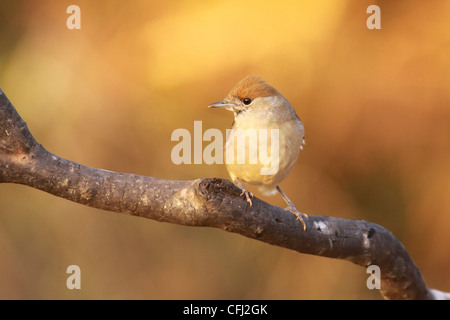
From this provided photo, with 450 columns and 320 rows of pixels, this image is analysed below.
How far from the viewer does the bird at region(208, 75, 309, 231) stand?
288 centimetres

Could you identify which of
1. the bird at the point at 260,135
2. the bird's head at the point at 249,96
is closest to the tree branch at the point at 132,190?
the bird at the point at 260,135

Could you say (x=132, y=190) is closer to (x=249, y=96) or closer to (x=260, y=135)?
(x=260, y=135)

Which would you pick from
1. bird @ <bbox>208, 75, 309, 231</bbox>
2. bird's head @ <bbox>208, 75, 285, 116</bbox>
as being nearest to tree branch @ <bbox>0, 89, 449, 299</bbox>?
bird @ <bbox>208, 75, 309, 231</bbox>

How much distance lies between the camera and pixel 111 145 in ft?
15.5

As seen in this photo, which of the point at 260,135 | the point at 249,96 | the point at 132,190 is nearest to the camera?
the point at 132,190

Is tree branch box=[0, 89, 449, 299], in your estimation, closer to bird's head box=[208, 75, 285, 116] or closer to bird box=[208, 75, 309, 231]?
bird box=[208, 75, 309, 231]

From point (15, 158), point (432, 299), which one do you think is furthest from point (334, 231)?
point (15, 158)

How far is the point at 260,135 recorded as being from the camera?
293 centimetres

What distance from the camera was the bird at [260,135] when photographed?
9.46 ft

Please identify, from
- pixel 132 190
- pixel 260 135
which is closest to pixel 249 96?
pixel 260 135

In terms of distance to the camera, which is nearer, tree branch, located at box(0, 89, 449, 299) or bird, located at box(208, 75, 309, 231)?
tree branch, located at box(0, 89, 449, 299)

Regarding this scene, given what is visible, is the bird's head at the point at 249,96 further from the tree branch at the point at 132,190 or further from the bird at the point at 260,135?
the tree branch at the point at 132,190

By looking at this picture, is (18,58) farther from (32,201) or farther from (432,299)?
(432,299)

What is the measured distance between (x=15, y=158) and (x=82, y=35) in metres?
2.87
